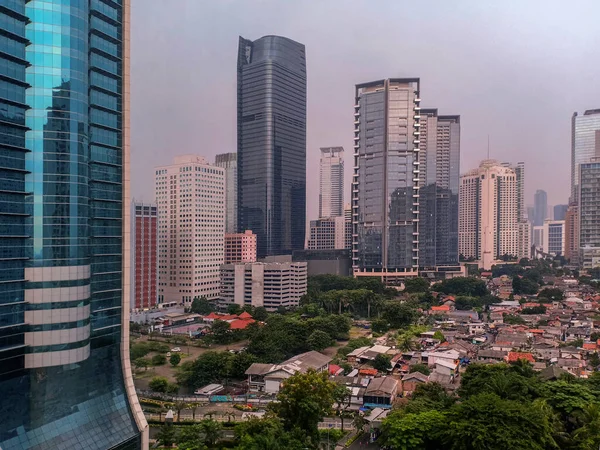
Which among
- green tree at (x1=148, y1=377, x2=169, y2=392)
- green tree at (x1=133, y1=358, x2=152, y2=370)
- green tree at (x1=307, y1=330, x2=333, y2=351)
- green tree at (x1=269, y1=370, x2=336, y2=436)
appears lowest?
green tree at (x1=133, y1=358, x2=152, y2=370)

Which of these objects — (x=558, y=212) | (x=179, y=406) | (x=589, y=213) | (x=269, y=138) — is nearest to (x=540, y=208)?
(x=558, y=212)

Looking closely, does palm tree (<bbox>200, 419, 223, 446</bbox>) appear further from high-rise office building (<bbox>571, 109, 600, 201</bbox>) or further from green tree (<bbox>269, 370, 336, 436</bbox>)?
high-rise office building (<bbox>571, 109, 600, 201</bbox>)

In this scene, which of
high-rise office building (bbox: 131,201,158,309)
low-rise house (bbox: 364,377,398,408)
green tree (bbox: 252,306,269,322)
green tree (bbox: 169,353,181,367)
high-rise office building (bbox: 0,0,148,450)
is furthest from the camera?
high-rise office building (bbox: 131,201,158,309)

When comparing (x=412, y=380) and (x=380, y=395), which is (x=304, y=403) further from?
(x=412, y=380)

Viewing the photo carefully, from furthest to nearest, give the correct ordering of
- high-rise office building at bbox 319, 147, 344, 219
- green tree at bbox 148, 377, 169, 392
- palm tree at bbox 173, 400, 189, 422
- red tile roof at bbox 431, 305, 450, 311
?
high-rise office building at bbox 319, 147, 344, 219, red tile roof at bbox 431, 305, 450, 311, green tree at bbox 148, 377, 169, 392, palm tree at bbox 173, 400, 189, 422

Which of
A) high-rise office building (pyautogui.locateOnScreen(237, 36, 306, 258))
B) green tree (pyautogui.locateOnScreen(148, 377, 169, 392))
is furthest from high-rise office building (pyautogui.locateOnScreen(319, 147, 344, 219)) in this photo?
green tree (pyautogui.locateOnScreen(148, 377, 169, 392))

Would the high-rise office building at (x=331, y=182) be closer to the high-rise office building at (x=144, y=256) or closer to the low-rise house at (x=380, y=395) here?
the high-rise office building at (x=144, y=256)
